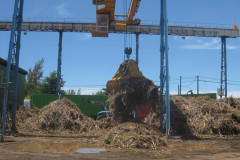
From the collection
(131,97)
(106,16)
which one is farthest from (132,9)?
(131,97)

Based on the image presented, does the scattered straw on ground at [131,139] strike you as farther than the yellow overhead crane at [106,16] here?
No

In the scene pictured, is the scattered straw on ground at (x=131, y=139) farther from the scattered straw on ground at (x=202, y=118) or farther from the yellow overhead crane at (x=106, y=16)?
the yellow overhead crane at (x=106, y=16)

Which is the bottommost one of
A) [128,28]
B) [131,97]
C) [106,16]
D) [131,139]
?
[131,139]

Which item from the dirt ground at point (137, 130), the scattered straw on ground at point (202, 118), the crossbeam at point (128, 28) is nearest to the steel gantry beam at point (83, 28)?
the crossbeam at point (128, 28)

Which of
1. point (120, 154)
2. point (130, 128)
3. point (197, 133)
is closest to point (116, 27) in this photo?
point (197, 133)

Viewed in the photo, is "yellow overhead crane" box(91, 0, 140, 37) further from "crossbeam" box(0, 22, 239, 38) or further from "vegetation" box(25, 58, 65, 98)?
"vegetation" box(25, 58, 65, 98)

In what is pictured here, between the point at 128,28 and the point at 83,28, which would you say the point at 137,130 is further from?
the point at 83,28

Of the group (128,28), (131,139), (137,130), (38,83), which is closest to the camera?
(131,139)

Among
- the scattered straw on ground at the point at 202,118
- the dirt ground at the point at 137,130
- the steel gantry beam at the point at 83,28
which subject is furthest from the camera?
the steel gantry beam at the point at 83,28

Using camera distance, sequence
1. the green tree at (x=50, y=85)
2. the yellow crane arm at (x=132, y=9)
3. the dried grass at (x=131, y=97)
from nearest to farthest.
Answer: the dried grass at (x=131, y=97), the yellow crane arm at (x=132, y=9), the green tree at (x=50, y=85)

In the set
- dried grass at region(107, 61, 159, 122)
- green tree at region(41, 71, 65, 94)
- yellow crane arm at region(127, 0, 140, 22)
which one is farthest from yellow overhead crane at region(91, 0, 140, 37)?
green tree at region(41, 71, 65, 94)

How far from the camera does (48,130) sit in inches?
608

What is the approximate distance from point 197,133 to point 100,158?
28.8 feet

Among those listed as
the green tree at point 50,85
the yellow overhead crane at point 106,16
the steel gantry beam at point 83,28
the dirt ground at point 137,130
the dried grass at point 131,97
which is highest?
the steel gantry beam at point 83,28
